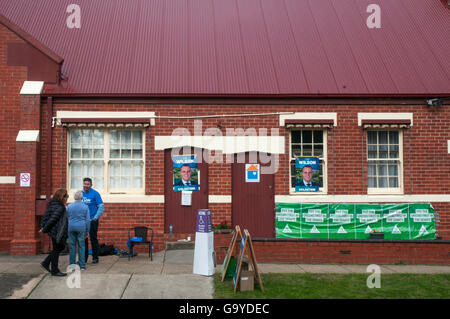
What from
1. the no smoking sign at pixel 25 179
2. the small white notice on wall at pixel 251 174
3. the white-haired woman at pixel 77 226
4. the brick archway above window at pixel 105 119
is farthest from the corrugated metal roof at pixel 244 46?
the white-haired woman at pixel 77 226

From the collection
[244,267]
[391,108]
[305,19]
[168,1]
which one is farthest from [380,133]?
[168,1]

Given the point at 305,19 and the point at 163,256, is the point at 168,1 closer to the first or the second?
the point at 305,19

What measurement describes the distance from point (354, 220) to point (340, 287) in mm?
4185

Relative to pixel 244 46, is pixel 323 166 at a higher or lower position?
lower

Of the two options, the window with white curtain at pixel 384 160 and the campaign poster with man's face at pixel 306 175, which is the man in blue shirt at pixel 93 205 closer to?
the campaign poster with man's face at pixel 306 175

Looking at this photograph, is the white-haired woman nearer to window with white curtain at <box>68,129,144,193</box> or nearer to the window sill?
window with white curtain at <box>68,129,144,193</box>

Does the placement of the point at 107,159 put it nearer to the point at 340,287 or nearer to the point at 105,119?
the point at 105,119

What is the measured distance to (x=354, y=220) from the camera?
1131 centimetres

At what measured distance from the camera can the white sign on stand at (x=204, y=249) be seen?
8.06m

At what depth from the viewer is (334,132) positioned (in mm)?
11477

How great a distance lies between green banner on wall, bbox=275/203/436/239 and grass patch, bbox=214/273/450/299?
2.89 m

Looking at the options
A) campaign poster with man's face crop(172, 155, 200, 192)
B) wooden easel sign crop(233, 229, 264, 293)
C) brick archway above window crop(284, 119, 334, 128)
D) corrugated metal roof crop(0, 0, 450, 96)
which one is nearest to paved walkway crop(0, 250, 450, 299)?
wooden easel sign crop(233, 229, 264, 293)

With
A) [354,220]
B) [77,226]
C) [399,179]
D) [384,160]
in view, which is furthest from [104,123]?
[399,179]

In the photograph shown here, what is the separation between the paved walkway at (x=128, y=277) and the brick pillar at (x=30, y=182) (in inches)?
21.0
